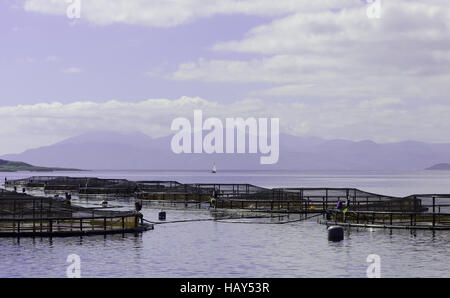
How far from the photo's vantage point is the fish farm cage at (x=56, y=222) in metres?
56.2

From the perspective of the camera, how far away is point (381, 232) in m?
61.9

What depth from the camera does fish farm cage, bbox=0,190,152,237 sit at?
56.2 metres

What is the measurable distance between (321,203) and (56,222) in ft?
154

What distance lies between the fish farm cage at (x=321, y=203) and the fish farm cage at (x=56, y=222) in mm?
22527

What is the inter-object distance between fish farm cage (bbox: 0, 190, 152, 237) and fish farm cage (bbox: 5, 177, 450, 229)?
22.5 m

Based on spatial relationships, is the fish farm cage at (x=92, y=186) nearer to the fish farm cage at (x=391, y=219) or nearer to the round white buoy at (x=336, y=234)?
the fish farm cage at (x=391, y=219)

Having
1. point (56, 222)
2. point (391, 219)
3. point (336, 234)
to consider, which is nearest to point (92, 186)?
point (56, 222)

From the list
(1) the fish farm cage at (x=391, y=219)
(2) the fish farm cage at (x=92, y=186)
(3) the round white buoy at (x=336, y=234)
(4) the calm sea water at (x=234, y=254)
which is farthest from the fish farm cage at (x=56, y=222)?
(2) the fish farm cage at (x=92, y=186)

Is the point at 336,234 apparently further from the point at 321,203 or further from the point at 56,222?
the point at 321,203

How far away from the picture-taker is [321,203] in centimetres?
9738
